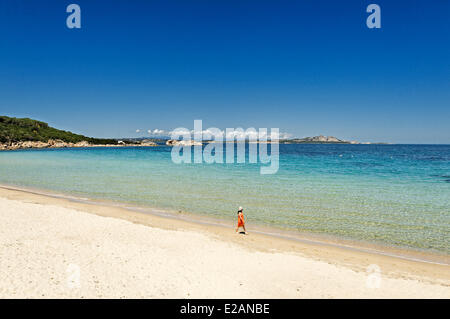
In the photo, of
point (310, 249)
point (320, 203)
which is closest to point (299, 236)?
point (310, 249)

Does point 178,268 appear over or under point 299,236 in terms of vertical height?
over

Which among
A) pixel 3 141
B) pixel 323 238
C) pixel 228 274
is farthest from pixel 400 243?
pixel 3 141

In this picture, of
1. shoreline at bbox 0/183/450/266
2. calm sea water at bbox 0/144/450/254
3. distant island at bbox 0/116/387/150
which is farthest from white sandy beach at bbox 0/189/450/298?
distant island at bbox 0/116/387/150

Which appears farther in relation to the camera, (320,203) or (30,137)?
(30,137)

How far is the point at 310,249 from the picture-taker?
1111 cm

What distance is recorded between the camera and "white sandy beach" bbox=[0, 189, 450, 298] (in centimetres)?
703

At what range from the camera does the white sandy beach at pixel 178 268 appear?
277 inches

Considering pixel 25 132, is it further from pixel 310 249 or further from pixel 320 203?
pixel 310 249

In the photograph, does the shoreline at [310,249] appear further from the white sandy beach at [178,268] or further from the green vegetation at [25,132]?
the green vegetation at [25,132]

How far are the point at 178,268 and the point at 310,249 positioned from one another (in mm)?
5799

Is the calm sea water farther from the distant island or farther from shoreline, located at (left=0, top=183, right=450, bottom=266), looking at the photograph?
the distant island

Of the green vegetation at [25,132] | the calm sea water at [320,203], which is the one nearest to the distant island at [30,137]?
the green vegetation at [25,132]

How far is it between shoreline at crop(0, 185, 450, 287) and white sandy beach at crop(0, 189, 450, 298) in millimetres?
49
